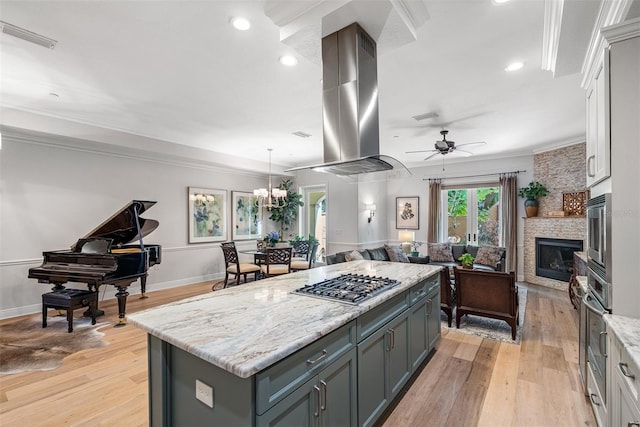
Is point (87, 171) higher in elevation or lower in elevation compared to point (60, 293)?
higher

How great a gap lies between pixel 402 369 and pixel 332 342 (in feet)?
3.66

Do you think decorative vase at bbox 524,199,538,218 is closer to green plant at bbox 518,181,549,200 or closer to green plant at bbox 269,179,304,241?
green plant at bbox 518,181,549,200

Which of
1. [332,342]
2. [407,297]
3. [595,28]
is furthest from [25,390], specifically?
[595,28]

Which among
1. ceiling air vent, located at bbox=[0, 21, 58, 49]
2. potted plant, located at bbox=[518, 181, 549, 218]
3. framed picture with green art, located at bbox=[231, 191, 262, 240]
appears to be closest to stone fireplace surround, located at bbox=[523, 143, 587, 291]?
potted plant, located at bbox=[518, 181, 549, 218]

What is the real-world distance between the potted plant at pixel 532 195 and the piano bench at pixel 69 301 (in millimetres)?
7892

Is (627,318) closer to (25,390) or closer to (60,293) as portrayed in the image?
(25,390)

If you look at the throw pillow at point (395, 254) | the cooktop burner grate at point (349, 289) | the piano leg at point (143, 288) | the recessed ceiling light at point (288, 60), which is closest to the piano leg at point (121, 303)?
the piano leg at point (143, 288)

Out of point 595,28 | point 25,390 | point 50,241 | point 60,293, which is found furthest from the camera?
point 50,241

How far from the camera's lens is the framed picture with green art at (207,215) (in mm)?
6461

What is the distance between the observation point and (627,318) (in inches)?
65.0

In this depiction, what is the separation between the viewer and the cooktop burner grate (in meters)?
1.97

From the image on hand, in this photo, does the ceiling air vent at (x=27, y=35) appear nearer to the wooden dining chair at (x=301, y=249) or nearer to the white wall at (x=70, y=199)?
the white wall at (x=70, y=199)

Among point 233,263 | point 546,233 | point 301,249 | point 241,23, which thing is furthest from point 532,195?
point 241,23

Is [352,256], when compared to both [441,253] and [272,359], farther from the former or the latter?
[272,359]
